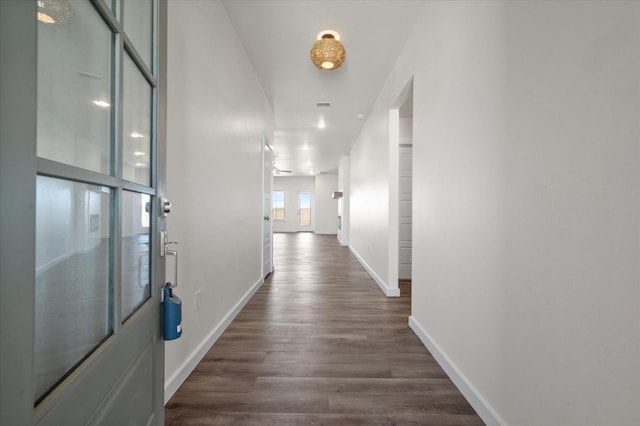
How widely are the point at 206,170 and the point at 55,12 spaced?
166 cm

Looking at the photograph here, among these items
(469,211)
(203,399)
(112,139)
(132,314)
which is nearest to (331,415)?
(203,399)

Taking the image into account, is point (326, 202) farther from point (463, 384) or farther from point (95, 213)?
point (95, 213)

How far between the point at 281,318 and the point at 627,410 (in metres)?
2.53

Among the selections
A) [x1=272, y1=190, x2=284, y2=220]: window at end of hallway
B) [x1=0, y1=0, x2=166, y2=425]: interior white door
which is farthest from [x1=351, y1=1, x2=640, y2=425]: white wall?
[x1=272, y1=190, x2=284, y2=220]: window at end of hallway

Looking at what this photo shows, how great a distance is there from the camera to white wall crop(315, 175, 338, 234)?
1401cm

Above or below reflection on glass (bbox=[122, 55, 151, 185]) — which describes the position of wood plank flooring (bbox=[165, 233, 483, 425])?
below

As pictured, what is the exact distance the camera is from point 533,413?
1.18m

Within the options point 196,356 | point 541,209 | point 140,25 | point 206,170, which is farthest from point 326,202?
point 140,25

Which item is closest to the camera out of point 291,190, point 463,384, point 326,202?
point 463,384

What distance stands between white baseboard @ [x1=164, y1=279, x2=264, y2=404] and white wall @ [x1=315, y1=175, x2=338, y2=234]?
432 inches

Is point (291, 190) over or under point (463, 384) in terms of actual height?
over

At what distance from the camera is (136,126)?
3.10 ft

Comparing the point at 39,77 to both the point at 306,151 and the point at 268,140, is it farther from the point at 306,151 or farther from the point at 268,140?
the point at 306,151

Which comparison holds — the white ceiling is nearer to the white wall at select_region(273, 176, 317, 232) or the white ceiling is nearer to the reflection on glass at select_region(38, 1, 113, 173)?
the reflection on glass at select_region(38, 1, 113, 173)
